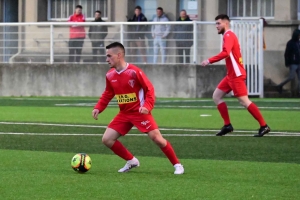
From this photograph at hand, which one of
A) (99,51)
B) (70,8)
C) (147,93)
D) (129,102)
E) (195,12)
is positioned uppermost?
(70,8)

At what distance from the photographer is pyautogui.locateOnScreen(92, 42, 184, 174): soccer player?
11211mm

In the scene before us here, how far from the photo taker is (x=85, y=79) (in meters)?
30.5

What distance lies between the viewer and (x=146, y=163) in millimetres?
12367

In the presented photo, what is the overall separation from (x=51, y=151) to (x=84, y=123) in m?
5.33

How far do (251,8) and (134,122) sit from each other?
22.8 metres

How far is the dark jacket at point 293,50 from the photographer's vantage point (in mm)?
30541

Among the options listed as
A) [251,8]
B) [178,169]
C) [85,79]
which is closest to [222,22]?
[178,169]

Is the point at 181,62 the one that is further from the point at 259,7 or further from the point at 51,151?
the point at 51,151

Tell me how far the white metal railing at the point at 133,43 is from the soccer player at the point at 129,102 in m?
18.1

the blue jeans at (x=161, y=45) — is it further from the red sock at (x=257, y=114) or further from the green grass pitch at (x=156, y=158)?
the red sock at (x=257, y=114)

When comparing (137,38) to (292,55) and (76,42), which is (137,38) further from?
(292,55)

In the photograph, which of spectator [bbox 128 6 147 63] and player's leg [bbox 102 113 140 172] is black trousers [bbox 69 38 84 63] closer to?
spectator [bbox 128 6 147 63]

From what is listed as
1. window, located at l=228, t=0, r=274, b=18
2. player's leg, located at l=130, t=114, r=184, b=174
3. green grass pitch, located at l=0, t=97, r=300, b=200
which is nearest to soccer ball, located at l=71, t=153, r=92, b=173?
green grass pitch, located at l=0, t=97, r=300, b=200

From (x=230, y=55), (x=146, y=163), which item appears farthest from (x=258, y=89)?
(x=146, y=163)
